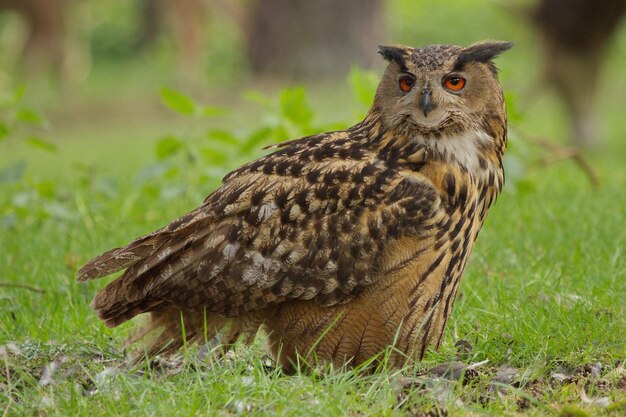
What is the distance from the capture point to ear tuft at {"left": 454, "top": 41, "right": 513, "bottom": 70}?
3904 mm

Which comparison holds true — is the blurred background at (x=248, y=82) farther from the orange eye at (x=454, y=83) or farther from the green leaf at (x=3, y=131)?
the orange eye at (x=454, y=83)

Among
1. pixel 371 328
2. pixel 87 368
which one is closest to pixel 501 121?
pixel 371 328

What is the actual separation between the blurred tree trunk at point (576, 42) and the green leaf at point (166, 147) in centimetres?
549

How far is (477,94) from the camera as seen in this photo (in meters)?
3.96

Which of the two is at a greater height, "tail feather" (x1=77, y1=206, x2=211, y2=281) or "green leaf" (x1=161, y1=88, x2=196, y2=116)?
"green leaf" (x1=161, y1=88, x2=196, y2=116)

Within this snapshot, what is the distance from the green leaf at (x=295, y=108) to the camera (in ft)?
21.5

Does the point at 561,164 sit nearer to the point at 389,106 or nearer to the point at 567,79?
the point at 567,79

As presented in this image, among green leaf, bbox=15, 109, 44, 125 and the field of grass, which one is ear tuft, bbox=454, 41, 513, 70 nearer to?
the field of grass

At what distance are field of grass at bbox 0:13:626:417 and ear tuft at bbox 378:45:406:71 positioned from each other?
3.84 ft

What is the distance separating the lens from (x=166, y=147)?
682 cm

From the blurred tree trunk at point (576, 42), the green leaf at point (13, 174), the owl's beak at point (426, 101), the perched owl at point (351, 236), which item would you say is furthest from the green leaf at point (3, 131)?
the blurred tree trunk at point (576, 42)

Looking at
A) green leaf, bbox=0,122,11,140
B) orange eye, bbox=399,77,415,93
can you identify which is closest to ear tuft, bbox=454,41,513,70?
orange eye, bbox=399,77,415,93

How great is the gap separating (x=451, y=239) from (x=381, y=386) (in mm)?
595

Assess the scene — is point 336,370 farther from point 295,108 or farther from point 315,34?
point 315,34
